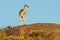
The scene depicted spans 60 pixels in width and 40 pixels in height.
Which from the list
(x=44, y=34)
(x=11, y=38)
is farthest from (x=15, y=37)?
(x=44, y=34)

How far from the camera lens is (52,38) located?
25875mm

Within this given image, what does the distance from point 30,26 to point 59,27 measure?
2.18 metres

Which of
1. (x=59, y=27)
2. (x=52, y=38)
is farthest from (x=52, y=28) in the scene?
(x=52, y=38)

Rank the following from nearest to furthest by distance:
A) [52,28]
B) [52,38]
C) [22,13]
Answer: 1. [52,38]
2. [52,28]
3. [22,13]

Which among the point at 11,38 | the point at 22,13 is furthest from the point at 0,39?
the point at 22,13

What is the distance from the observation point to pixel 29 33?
27.2 meters

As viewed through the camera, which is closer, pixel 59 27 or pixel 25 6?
pixel 59 27

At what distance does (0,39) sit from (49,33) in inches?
141

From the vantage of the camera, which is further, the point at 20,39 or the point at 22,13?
the point at 22,13

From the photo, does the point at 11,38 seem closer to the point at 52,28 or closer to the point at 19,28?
the point at 19,28

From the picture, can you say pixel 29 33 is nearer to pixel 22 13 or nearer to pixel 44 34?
pixel 44 34

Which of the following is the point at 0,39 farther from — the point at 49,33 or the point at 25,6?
the point at 25,6

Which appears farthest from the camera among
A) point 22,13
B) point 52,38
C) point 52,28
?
point 22,13

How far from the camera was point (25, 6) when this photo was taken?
116 ft
